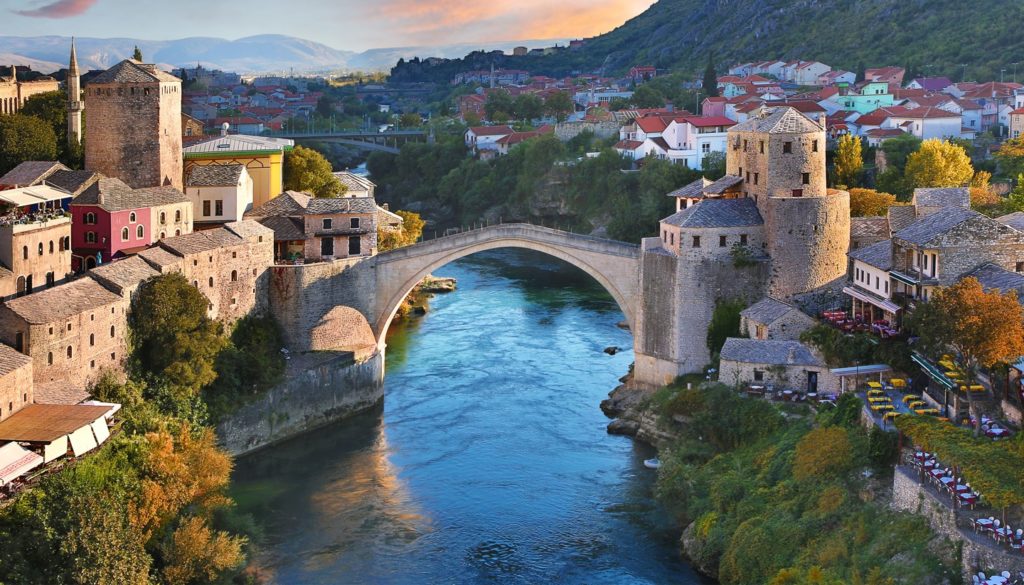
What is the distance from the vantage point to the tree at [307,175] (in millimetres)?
42531

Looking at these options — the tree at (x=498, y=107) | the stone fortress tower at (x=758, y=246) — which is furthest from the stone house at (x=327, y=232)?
the tree at (x=498, y=107)

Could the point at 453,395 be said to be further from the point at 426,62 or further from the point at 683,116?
the point at 426,62

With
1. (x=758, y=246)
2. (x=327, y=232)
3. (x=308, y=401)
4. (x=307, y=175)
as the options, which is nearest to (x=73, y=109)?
(x=307, y=175)

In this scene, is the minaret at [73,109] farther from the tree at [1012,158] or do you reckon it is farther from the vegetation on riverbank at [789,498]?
the tree at [1012,158]

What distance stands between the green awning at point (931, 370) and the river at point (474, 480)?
565 cm

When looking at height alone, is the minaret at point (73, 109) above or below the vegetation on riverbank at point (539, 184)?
above

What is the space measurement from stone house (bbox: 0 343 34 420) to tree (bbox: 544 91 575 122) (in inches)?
2169

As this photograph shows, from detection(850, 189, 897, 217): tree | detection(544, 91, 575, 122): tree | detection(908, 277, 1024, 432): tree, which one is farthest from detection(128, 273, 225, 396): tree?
detection(544, 91, 575, 122): tree

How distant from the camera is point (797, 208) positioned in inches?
1305

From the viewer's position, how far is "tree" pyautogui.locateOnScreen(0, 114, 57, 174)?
37594 mm

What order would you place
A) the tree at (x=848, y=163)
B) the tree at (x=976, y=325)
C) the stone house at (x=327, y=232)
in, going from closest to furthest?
1. the tree at (x=976, y=325)
2. the stone house at (x=327, y=232)
3. the tree at (x=848, y=163)

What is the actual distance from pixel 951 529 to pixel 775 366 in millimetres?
8882

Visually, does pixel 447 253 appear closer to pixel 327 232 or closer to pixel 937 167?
pixel 327 232

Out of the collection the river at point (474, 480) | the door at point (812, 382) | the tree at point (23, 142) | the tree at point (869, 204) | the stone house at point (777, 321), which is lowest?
the river at point (474, 480)
